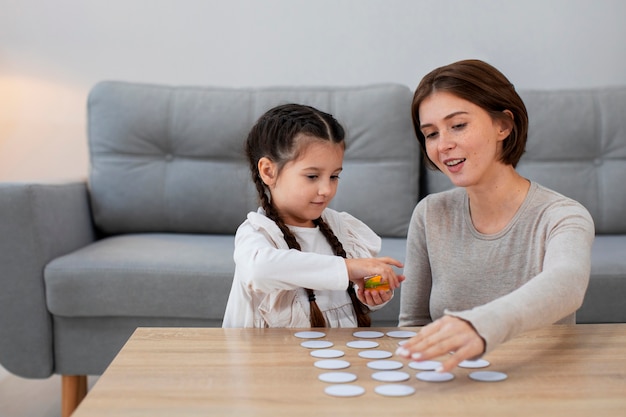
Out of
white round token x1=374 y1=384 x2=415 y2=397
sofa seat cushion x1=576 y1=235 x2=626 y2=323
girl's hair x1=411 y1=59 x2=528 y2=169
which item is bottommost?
sofa seat cushion x1=576 y1=235 x2=626 y2=323

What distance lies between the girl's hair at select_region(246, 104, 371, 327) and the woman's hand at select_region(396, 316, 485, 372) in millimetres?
501

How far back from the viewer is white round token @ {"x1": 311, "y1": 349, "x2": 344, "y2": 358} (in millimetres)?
1089

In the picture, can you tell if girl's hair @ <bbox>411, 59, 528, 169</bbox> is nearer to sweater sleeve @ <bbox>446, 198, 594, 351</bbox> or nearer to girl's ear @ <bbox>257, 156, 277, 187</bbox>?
sweater sleeve @ <bbox>446, 198, 594, 351</bbox>

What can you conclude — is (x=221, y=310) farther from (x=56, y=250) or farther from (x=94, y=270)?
(x=56, y=250)

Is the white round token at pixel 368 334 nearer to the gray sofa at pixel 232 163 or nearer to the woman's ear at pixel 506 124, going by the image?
the woman's ear at pixel 506 124

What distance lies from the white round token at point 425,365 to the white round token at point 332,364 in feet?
0.30

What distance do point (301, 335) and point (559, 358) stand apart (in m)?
0.40

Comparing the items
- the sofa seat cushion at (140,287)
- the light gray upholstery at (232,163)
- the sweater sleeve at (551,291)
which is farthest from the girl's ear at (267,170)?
the light gray upholstery at (232,163)

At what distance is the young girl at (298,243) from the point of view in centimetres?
132

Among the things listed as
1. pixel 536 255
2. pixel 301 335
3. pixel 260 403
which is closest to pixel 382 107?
pixel 536 255

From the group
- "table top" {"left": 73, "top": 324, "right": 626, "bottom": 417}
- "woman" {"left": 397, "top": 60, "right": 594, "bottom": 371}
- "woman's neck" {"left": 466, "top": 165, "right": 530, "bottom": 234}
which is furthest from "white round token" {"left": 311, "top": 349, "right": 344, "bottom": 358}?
"woman's neck" {"left": 466, "top": 165, "right": 530, "bottom": 234}

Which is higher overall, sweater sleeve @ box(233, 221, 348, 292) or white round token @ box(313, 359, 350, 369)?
sweater sleeve @ box(233, 221, 348, 292)

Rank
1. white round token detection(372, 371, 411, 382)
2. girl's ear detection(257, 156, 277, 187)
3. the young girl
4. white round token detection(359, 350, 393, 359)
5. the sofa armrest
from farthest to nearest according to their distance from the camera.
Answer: the sofa armrest → girl's ear detection(257, 156, 277, 187) → the young girl → white round token detection(359, 350, 393, 359) → white round token detection(372, 371, 411, 382)

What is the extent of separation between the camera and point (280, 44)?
314 centimetres
